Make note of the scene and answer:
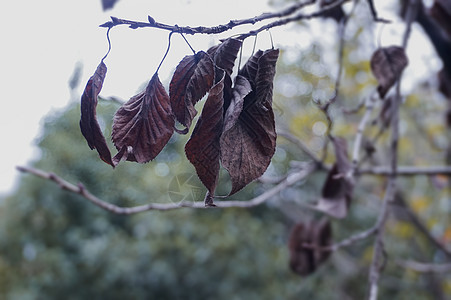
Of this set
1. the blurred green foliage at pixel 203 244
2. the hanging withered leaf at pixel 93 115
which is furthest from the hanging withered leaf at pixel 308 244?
the blurred green foliage at pixel 203 244

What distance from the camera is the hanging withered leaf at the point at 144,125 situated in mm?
440

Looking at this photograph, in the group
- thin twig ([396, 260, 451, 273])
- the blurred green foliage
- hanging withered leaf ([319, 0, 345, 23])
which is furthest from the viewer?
the blurred green foliage

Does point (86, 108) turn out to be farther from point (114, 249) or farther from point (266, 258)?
point (266, 258)

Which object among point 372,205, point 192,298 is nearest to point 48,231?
point 192,298

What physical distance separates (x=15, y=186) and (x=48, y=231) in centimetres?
53

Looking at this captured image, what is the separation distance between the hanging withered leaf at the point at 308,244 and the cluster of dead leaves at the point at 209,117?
0.92 m

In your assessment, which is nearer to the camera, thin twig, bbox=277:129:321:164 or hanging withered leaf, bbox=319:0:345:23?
hanging withered leaf, bbox=319:0:345:23

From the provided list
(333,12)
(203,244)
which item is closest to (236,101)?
(333,12)

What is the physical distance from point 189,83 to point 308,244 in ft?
3.14

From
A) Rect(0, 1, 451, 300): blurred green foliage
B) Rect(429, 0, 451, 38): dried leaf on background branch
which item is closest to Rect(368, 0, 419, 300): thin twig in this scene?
Rect(429, 0, 451, 38): dried leaf on background branch

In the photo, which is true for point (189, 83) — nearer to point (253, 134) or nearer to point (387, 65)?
point (253, 134)

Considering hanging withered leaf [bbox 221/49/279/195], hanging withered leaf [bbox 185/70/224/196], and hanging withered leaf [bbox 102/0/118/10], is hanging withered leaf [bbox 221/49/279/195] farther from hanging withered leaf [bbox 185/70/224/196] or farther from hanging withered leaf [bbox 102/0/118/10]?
hanging withered leaf [bbox 102/0/118/10]

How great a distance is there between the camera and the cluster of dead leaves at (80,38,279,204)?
1.33 ft

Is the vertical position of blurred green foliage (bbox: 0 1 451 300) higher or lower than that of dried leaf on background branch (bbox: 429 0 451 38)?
lower
